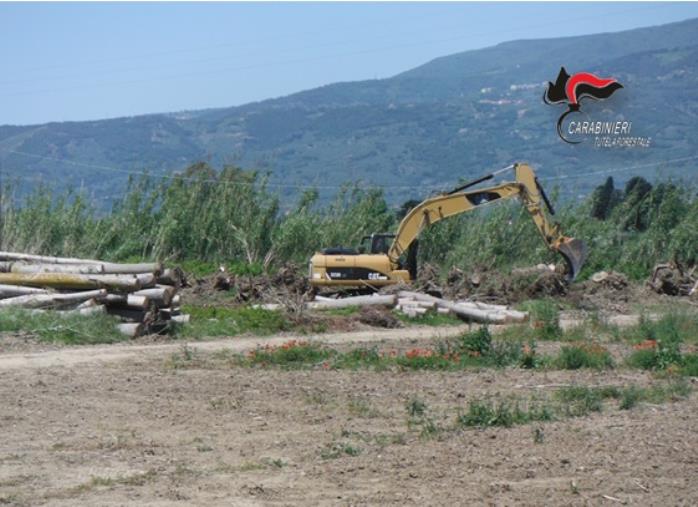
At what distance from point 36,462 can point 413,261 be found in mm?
17602

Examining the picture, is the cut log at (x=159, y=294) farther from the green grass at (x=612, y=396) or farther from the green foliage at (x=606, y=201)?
the green foliage at (x=606, y=201)

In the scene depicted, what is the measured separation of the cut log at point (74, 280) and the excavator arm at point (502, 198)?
8615mm

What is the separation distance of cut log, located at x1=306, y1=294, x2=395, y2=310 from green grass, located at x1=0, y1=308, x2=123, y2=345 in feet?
17.9

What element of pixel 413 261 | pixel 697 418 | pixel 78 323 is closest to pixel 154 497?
pixel 697 418

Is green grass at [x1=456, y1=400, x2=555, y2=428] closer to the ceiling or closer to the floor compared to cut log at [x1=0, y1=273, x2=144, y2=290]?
closer to the floor

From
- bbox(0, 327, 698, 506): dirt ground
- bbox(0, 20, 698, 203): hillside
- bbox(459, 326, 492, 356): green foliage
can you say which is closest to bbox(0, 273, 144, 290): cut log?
bbox(0, 327, 698, 506): dirt ground

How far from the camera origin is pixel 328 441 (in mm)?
12047

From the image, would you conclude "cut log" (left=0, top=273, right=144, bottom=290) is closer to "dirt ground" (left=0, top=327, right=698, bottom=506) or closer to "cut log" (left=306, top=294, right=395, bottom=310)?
"dirt ground" (left=0, top=327, right=698, bottom=506)

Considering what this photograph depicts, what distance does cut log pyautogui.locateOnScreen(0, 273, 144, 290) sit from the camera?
796 inches

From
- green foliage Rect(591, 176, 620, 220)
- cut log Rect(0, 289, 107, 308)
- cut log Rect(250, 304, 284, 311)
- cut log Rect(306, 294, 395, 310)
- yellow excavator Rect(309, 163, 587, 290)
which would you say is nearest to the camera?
cut log Rect(0, 289, 107, 308)

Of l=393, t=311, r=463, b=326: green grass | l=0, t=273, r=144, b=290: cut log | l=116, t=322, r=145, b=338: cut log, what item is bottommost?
l=393, t=311, r=463, b=326: green grass

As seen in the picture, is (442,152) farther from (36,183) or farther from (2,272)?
(2,272)

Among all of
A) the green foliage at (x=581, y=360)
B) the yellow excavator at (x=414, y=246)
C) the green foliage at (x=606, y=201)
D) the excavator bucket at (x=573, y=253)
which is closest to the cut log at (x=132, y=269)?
the yellow excavator at (x=414, y=246)

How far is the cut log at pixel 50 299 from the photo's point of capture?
795 inches
